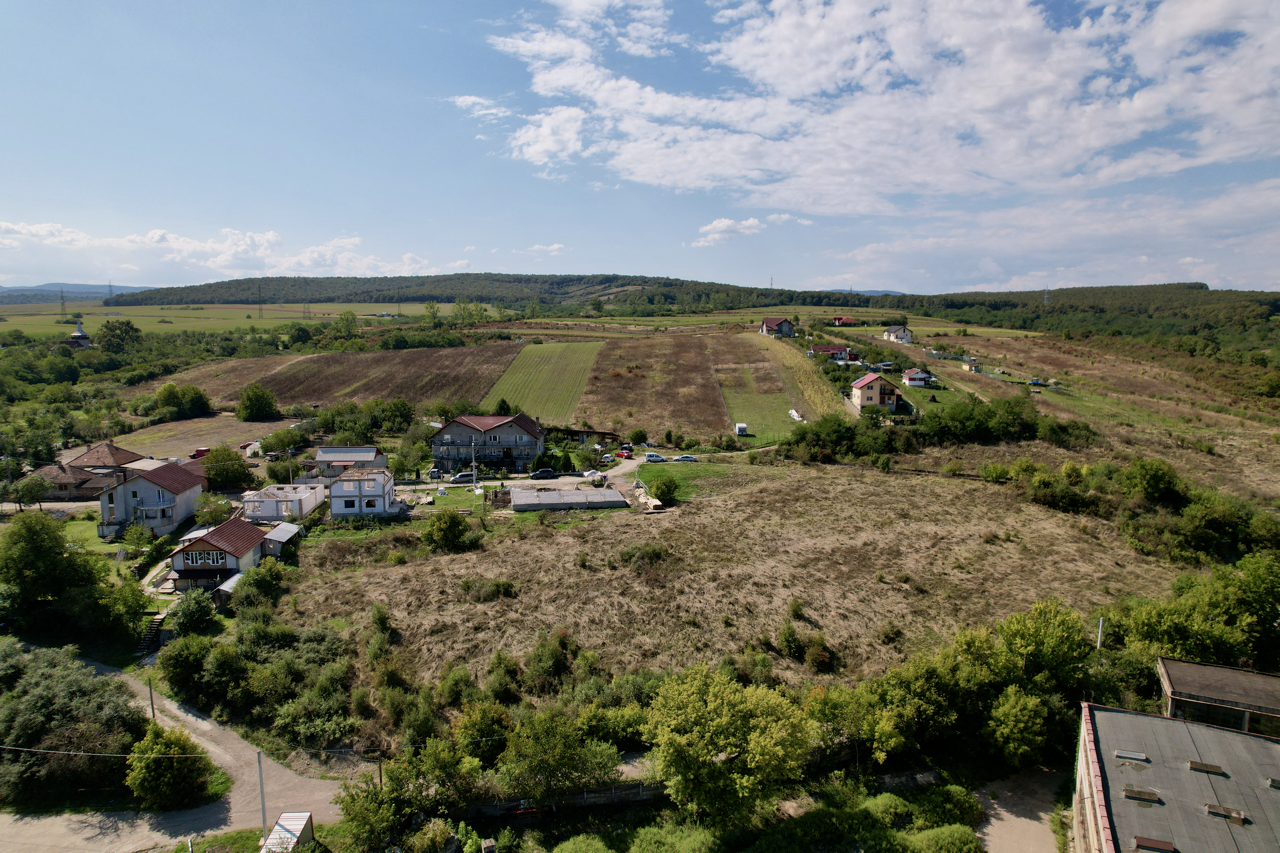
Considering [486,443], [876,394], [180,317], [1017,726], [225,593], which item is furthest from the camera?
→ [180,317]

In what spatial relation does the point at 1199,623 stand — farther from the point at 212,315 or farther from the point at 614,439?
the point at 212,315

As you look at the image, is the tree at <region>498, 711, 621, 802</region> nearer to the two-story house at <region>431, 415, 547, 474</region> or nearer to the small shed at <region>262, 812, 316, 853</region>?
the small shed at <region>262, 812, 316, 853</region>

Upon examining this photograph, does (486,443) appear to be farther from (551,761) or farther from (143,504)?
(551,761)

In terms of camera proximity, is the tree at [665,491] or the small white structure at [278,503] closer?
the small white structure at [278,503]

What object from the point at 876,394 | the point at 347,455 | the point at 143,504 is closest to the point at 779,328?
the point at 876,394

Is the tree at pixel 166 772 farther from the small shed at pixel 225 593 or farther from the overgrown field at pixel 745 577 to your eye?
the small shed at pixel 225 593

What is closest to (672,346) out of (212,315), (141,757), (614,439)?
(614,439)

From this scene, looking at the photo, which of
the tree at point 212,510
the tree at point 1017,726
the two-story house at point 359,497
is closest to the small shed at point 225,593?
the tree at point 212,510
